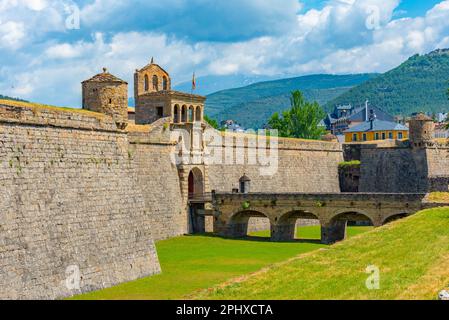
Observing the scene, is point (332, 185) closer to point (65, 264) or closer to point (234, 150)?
point (234, 150)

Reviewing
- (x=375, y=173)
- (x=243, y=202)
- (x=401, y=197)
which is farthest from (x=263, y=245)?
(x=375, y=173)

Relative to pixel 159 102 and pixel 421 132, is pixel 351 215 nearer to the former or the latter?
pixel 421 132

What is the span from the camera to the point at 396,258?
21672mm

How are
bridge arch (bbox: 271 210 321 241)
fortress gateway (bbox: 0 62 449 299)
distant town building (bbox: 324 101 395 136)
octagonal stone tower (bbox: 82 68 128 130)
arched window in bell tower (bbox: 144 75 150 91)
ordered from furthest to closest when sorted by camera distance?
distant town building (bbox: 324 101 395 136) → arched window in bell tower (bbox: 144 75 150 91) → bridge arch (bbox: 271 210 321 241) → octagonal stone tower (bbox: 82 68 128 130) → fortress gateway (bbox: 0 62 449 299)

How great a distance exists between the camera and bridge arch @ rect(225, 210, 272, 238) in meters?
48.4

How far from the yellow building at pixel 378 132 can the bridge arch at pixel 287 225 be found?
37518 mm

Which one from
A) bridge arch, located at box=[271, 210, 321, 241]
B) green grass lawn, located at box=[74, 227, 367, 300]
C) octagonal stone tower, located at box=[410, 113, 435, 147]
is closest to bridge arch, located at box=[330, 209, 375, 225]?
bridge arch, located at box=[271, 210, 321, 241]

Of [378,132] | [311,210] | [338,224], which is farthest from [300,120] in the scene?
[311,210]

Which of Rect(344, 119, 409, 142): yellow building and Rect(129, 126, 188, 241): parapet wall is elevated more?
Rect(344, 119, 409, 142): yellow building

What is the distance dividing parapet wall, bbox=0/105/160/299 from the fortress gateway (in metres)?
0.04

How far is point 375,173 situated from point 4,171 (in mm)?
40958

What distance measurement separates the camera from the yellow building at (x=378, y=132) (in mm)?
83125

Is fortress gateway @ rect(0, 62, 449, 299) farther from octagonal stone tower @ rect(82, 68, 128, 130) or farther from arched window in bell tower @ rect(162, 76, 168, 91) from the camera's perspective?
arched window in bell tower @ rect(162, 76, 168, 91)

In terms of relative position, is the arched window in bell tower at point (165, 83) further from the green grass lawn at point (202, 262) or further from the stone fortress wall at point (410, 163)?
the stone fortress wall at point (410, 163)
